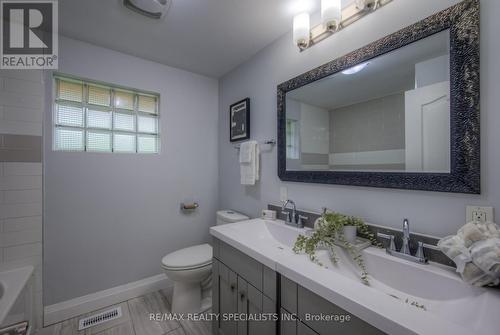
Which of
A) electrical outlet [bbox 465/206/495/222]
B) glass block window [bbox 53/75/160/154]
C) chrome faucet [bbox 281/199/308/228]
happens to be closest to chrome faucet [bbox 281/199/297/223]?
chrome faucet [bbox 281/199/308/228]

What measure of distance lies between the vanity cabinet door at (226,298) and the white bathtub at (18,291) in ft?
3.74

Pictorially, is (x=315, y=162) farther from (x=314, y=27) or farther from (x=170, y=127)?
(x=170, y=127)

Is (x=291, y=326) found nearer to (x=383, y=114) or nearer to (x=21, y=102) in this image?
(x=383, y=114)

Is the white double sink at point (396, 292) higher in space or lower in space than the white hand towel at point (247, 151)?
lower

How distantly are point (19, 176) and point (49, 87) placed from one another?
2.30 feet

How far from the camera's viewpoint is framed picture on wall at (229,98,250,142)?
1969 mm

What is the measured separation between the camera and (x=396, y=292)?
89 centimetres

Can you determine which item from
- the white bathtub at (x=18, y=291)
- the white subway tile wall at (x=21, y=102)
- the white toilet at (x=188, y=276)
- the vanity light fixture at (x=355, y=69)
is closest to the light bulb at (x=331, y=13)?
the vanity light fixture at (x=355, y=69)

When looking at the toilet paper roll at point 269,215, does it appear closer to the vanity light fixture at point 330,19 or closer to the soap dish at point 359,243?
the soap dish at point 359,243

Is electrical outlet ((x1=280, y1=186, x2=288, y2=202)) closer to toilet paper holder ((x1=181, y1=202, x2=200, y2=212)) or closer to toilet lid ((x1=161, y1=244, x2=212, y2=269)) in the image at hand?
toilet lid ((x1=161, y1=244, x2=212, y2=269))

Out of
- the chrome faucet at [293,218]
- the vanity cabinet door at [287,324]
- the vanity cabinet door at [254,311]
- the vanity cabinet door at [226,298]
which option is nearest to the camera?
the vanity cabinet door at [287,324]

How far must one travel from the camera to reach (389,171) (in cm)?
105

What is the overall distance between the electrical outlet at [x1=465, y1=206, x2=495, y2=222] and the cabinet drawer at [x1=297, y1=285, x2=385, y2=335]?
0.61 meters

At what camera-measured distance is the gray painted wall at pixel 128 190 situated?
5.45 ft
